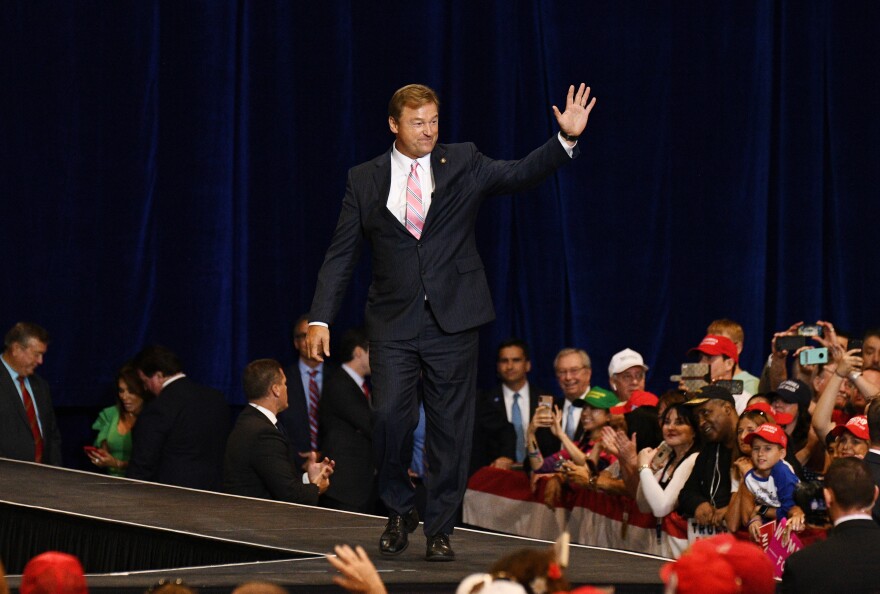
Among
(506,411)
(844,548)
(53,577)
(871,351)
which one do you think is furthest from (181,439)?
(53,577)

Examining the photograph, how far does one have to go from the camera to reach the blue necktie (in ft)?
25.4

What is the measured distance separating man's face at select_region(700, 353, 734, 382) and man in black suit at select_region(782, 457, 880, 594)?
2.60 meters

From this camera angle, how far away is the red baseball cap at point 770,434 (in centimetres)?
504

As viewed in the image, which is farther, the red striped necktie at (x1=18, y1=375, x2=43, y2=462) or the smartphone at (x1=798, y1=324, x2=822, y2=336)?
the red striped necktie at (x1=18, y1=375, x2=43, y2=462)

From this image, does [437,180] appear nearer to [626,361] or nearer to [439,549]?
[439,549]

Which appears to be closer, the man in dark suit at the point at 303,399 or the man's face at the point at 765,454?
the man's face at the point at 765,454

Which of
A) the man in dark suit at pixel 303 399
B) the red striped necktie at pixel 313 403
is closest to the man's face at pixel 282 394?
the man in dark suit at pixel 303 399

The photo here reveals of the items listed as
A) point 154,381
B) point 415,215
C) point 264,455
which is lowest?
point 264,455

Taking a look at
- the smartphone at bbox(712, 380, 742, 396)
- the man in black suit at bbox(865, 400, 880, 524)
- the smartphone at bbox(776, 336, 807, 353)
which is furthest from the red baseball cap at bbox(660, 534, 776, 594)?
the smartphone at bbox(776, 336, 807, 353)

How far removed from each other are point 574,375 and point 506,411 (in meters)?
0.64

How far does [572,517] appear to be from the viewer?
21.2 feet

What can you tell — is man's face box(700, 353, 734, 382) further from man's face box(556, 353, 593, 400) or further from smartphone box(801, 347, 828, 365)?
man's face box(556, 353, 593, 400)

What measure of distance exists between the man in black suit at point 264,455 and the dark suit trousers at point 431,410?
154 centimetres

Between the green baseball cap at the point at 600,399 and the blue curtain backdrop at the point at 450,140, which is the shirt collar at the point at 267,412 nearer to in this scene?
the green baseball cap at the point at 600,399
